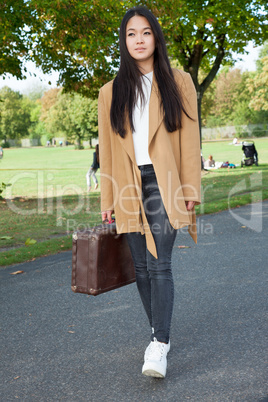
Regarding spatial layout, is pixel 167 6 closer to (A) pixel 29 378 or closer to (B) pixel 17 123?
(A) pixel 29 378

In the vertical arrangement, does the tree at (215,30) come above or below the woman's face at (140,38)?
above

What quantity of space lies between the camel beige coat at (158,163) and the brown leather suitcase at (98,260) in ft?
0.63

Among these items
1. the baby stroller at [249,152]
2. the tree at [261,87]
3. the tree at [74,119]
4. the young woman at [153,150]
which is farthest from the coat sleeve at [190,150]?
the tree at [261,87]

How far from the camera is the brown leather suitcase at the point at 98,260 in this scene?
128 inches

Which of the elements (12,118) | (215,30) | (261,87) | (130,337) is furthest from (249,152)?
(12,118)

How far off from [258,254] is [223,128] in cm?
7695

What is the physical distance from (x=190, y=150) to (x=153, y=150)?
0.77ft

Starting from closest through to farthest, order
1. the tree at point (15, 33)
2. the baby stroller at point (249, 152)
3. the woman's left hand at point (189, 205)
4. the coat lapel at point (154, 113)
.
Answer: the coat lapel at point (154, 113)
the woman's left hand at point (189, 205)
the tree at point (15, 33)
the baby stroller at point (249, 152)

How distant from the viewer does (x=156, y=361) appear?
9.78ft

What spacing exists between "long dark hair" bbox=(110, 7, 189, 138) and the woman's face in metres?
0.02

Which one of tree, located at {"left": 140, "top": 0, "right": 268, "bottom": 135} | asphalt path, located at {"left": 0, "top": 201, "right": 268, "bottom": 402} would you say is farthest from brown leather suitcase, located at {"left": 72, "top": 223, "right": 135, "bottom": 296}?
tree, located at {"left": 140, "top": 0, "right": 268, "bottom": 135}

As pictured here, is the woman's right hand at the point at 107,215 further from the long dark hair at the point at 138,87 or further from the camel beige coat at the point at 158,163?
the long dark hair at the point at 138,87

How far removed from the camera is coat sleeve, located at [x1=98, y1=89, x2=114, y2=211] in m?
3.15

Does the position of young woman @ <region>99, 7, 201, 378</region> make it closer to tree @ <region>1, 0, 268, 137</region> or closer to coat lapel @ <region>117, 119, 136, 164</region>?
coat lapel @ <region>117, 119, 136, 164</region>
